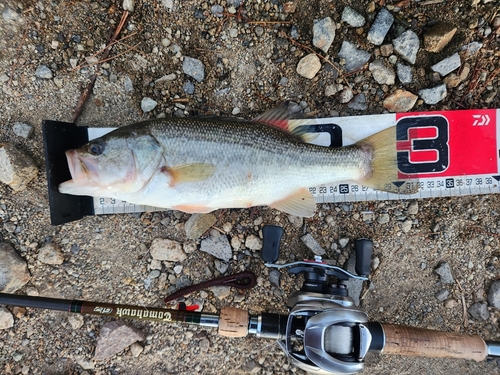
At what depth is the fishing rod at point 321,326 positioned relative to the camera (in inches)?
88.4

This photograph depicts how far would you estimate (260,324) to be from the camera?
2486 millimetres

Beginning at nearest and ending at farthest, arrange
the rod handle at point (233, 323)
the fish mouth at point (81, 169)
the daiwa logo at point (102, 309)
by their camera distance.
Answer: the fish mouth at point (81, 169) < the rod handle at point (233, 323) < the daiwa logo at point (102, 309)

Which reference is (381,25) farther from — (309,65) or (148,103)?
(148,103)

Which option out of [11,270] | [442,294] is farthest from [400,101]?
[11,270]

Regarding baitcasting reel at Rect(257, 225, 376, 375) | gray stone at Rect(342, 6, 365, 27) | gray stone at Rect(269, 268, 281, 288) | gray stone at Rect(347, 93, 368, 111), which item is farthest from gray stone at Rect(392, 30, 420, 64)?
gray stone at Rect(269, 268, 281, 288)

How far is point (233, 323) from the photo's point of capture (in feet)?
8.26

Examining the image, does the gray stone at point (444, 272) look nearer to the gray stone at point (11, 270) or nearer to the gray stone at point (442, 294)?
the gray stone at point (442, 294)

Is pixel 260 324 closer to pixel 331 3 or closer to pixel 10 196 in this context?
pixel 10 196

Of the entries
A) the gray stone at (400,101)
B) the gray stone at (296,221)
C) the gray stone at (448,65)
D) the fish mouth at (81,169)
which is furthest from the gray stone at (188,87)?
the gray stone at (448,65)

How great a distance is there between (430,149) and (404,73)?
710 millimetres

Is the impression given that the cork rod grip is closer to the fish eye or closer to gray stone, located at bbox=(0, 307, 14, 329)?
the fish eye

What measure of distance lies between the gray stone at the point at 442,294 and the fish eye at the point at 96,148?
3.10 metres

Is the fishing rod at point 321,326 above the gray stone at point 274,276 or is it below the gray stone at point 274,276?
below

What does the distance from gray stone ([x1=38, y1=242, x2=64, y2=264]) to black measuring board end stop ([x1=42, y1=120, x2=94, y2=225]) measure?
0.37 meters
